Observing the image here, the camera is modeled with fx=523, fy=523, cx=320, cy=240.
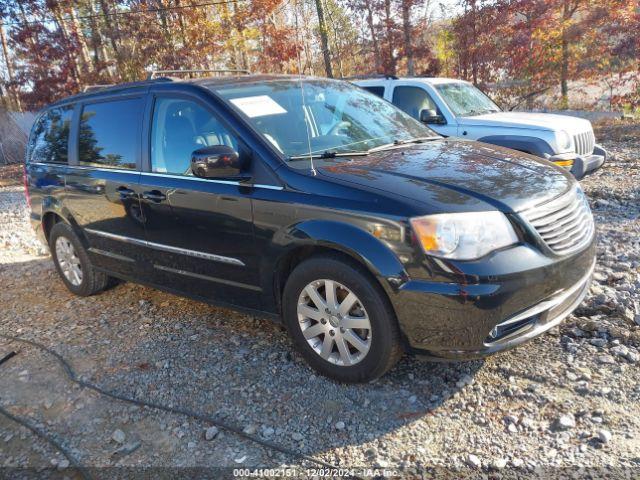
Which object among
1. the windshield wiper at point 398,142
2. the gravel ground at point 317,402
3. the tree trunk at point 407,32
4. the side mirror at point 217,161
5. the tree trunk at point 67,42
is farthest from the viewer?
the tree trunk at point 67,42

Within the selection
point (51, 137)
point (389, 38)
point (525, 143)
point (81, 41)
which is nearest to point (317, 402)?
point (51, 137)

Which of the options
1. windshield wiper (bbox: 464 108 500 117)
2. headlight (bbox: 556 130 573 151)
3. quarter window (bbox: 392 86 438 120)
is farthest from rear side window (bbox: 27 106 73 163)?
headlight (bbox: 556 130 573 151)

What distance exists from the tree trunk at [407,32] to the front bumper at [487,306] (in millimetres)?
15859

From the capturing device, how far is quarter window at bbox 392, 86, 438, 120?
25.9 ft

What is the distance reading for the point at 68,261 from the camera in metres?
5.20

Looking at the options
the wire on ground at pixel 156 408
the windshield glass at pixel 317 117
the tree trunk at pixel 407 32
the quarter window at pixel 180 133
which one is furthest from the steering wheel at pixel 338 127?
the tree trunk at pixel 407 32

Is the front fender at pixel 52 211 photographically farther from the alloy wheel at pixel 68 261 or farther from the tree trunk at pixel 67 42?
the tree trunk at pixel 67 42

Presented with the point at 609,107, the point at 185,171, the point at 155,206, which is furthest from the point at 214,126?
the point at 609,107

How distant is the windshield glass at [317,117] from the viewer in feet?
11.5

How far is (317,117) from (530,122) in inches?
170

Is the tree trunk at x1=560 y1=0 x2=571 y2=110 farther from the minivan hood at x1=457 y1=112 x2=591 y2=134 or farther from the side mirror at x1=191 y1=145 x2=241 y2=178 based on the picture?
the side mirror at x1=191 y1=145 x2=241 y2=178

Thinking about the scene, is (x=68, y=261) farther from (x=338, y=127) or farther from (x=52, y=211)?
(x=338, y=127)

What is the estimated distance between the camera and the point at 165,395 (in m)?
3.29

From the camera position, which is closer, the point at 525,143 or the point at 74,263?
the point at 74,263
